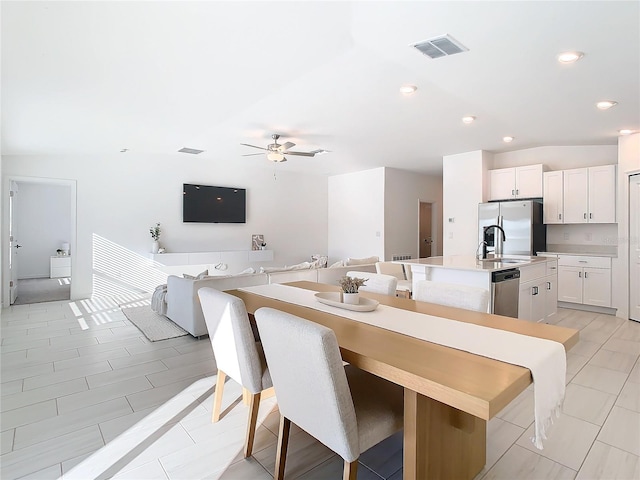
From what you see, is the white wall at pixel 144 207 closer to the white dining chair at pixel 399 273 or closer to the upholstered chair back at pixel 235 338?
the white dining chair at pixel 399 273

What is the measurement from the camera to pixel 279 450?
1.61 m

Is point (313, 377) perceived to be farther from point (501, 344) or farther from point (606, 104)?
point (606, 104)

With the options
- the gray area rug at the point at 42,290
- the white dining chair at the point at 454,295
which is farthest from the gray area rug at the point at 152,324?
the white dining chair at the point at 454,295

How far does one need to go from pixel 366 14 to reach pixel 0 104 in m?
3.57

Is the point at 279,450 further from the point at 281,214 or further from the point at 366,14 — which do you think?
the point at 281,214

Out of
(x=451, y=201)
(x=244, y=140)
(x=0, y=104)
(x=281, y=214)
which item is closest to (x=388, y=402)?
(x=0, y=104)

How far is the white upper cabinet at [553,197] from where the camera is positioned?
5.55 metres

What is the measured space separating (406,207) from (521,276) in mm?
4846

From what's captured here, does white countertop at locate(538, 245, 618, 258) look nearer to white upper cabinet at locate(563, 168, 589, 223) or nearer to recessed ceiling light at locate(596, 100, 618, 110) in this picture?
white upper cabinet at locate(563, 168, 589, 223)

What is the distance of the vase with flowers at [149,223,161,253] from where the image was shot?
6.43 m

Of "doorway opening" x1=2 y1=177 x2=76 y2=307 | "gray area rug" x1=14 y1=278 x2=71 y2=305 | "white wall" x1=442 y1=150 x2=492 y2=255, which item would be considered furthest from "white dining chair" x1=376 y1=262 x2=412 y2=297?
"doorway opening" x1=2 y1=177 x2=76 y2=307

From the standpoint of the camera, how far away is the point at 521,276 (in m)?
3.50

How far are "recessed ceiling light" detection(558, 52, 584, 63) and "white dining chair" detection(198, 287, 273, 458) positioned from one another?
305 centimetres

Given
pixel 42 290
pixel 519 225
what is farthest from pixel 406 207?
pixel 42 290
